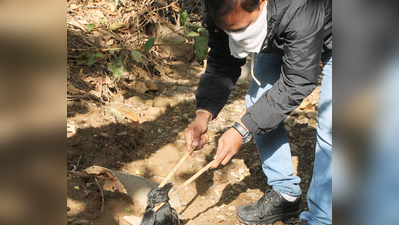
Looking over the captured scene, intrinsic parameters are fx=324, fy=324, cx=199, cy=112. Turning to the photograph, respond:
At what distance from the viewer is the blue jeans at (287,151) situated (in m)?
2.07

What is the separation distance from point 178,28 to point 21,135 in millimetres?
5105

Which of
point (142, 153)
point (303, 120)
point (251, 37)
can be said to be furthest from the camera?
point (303, 120)

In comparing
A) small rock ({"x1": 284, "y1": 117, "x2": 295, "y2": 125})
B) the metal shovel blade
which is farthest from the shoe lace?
small rock ({"x1": 284, "y1": 117, "x2": 295, "y2": 125})

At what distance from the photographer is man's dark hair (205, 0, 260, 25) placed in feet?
5.41

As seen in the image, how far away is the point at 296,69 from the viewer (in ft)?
5.80

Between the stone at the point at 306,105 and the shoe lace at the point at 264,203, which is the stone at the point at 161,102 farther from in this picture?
the shoe lace at the point at 264,203

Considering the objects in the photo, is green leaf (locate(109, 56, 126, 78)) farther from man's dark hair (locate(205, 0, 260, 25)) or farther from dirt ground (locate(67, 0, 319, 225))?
man's dark hair (locate(205, 0, 260, 25))

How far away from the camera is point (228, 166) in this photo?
3.22 meters

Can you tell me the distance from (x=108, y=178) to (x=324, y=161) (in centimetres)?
165

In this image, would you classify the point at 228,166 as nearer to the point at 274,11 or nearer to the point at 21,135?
the point at 274,11

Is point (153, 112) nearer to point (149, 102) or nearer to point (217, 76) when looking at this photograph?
point (149, 102)

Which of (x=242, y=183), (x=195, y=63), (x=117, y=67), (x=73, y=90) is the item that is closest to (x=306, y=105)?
(x=242, y=183)

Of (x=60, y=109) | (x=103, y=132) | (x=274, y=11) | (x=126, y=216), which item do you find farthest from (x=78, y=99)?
(x=60, y=109)

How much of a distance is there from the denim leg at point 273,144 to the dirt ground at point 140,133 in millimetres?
458
